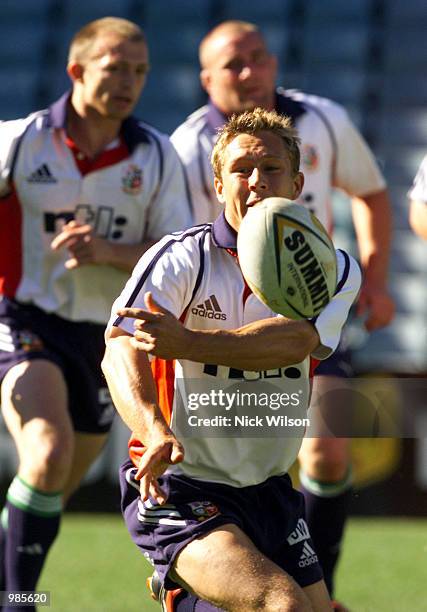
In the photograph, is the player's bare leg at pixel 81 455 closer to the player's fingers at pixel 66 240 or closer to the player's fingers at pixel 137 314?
the player's fingers at pixel 66 240

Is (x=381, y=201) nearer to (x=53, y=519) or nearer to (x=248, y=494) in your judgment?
(x=53, y=519)

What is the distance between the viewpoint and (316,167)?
20.3 feet

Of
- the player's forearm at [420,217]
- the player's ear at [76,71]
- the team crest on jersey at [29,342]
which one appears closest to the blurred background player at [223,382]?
the player's forearm at [420,217]

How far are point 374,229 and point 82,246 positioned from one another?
1.67 m

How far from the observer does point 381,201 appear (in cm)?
649

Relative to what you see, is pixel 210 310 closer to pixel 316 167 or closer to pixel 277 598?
pixel 277 598

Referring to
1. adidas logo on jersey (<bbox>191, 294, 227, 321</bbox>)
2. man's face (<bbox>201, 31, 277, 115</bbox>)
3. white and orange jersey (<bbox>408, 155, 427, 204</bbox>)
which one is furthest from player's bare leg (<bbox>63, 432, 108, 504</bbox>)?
adidas logo on jersey (<bbox>191, 294, 227, 321</bbox>)

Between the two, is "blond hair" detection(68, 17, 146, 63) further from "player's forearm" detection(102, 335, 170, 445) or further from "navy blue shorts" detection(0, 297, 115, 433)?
"player's forearm" detection(102, 335, 170, 445)

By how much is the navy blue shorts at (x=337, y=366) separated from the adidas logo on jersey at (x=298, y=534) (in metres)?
1.81

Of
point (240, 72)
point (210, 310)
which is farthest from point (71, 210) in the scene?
point (210, 310)

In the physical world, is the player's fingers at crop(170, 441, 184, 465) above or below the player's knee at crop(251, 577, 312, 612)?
above

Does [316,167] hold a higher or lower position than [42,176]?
lower

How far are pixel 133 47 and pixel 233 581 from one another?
299 cm

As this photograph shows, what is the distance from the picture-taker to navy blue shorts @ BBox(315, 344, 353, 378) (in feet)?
19.0
